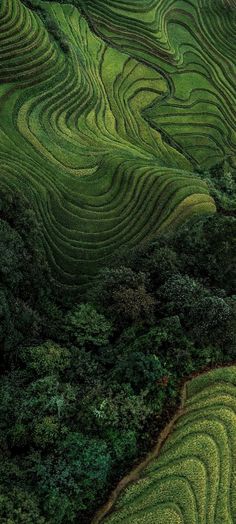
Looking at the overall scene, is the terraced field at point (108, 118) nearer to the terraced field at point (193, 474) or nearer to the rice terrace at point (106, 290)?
the rice terrace at point (106, 290)

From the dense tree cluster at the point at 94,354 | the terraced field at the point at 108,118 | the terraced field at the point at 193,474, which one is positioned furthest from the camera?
the terraced field at the point at 108,118

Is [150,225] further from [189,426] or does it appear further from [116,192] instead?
[189,426]

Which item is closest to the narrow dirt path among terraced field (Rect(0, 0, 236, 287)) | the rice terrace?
the rice terrace

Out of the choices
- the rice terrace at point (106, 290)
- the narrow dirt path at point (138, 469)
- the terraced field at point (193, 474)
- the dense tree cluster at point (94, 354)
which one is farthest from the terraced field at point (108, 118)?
the terraced field at point (193, 474)

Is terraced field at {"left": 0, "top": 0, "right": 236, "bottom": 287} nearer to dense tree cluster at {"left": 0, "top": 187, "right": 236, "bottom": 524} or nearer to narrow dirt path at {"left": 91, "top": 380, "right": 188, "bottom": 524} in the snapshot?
dense tree cluster at {"left": 0, "top": 187, "right": 236, "bottom": 524}

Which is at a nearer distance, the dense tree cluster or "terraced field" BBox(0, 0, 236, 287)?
the dense tree cluster

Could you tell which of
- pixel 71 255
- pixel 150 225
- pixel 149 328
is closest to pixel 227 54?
pixel 150 225
